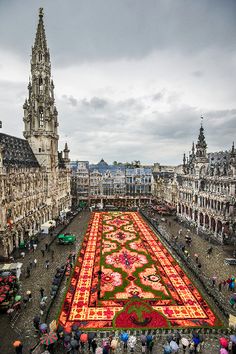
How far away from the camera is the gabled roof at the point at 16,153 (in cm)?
4528

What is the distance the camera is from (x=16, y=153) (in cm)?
5056

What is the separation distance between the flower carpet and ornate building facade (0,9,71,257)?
13.6 m

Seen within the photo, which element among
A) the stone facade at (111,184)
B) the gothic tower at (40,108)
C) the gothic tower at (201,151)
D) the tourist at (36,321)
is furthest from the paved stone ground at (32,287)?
the stone facade at (111,184)

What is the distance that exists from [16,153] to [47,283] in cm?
3169

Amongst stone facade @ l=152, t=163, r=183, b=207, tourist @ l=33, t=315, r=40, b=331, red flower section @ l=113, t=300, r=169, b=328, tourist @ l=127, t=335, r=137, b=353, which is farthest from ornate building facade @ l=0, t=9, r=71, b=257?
stone facade @ l=152, t=163, r=183, b=207

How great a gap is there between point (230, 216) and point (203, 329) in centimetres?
3000

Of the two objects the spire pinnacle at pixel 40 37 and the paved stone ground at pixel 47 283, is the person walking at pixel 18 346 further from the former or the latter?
the spire pinnacle at pixel 40 37

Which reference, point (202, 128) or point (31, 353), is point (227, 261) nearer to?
point (31, 353)

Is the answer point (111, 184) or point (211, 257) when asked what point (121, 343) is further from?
point (111, 184)

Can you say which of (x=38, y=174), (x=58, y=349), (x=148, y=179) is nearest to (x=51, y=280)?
(x=58, y=349)

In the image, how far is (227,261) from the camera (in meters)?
33.2

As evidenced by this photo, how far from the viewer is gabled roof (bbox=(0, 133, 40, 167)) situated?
45278 millimetres

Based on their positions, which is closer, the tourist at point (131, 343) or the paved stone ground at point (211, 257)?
the tourist at point (131, 343)

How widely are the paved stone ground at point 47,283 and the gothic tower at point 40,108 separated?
21604 mm
